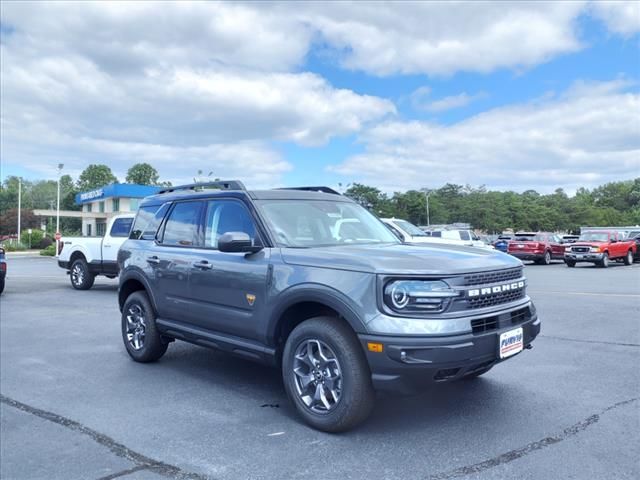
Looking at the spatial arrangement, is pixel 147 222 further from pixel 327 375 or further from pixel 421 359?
pixel 421 359

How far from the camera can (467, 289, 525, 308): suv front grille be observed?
Result: 392 centimetres

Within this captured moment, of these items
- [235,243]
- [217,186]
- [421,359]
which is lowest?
[421,359]

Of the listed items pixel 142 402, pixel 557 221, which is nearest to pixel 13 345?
pixel 142 402

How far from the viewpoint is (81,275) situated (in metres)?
13.9

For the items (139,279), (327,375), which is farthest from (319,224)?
(139,279)

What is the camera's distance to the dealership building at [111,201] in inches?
2192

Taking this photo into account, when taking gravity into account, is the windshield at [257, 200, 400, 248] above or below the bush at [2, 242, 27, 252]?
above

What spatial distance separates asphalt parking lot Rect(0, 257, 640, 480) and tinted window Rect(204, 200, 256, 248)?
1478 mm

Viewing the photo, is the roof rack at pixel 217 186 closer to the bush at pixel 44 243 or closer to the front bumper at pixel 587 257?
the front bumper at pixel 587 257

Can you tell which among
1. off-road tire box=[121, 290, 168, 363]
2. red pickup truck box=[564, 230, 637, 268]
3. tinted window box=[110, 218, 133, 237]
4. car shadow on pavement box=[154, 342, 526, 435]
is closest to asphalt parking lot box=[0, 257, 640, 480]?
car shadow on pavement box=[154, 342, 526, 435]

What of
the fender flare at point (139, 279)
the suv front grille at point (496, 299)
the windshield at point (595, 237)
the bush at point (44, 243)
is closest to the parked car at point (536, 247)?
the windshield at point (595, 237)

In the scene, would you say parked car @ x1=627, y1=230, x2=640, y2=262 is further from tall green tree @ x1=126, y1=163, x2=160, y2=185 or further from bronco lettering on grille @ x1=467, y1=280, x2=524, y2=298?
tall green tree @ x1=126, y1=163, x2=160, y2=185

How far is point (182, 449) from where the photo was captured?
3818 mm

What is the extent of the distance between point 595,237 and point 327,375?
23.3 m
